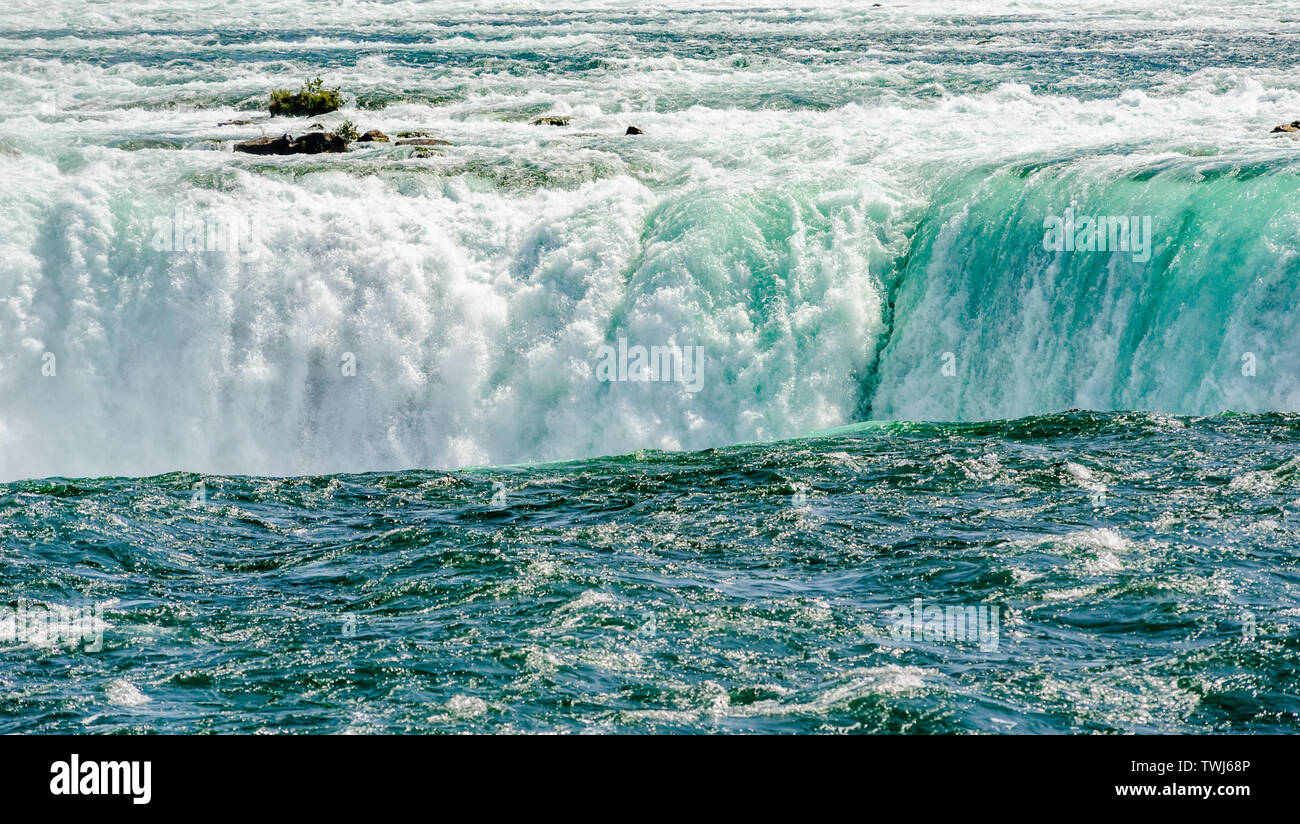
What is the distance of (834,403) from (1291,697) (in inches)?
473

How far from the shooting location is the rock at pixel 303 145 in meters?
29.9

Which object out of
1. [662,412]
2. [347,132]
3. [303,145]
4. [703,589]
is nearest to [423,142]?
[347,132]

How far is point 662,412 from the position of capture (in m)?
22.7

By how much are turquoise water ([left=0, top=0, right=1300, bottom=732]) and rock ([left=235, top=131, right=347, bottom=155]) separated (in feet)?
2.28

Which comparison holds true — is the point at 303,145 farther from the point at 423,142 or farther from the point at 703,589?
the point at 703,589

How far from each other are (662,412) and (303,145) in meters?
11.7

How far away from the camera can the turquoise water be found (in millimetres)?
11930

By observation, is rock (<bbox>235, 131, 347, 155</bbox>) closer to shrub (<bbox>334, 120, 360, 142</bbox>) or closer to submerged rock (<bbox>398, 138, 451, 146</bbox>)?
shrub (<bbox>334, 120, 360, 142</bbox>)

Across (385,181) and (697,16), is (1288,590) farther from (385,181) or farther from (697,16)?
(697,16)

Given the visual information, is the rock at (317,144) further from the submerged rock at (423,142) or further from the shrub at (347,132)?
the submerged rock at (423,142)

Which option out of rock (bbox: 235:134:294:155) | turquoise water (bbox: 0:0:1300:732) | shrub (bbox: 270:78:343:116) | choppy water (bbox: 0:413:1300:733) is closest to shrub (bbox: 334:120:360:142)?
turquoise water (bbox: 0:0:1300:732)

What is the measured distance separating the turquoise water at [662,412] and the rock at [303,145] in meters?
0.70

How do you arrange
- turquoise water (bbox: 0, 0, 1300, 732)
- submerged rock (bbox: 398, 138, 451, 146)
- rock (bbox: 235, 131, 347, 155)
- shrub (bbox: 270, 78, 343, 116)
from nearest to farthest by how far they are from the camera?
turquoise water (bbox: 0, 0, 1300, 732)
rock (bbox: 235, 131, 347, 155)
submerged rock (bbox: 398, 138, 451, 146)
shrub (bbox: 270, 78, 343, 116)
